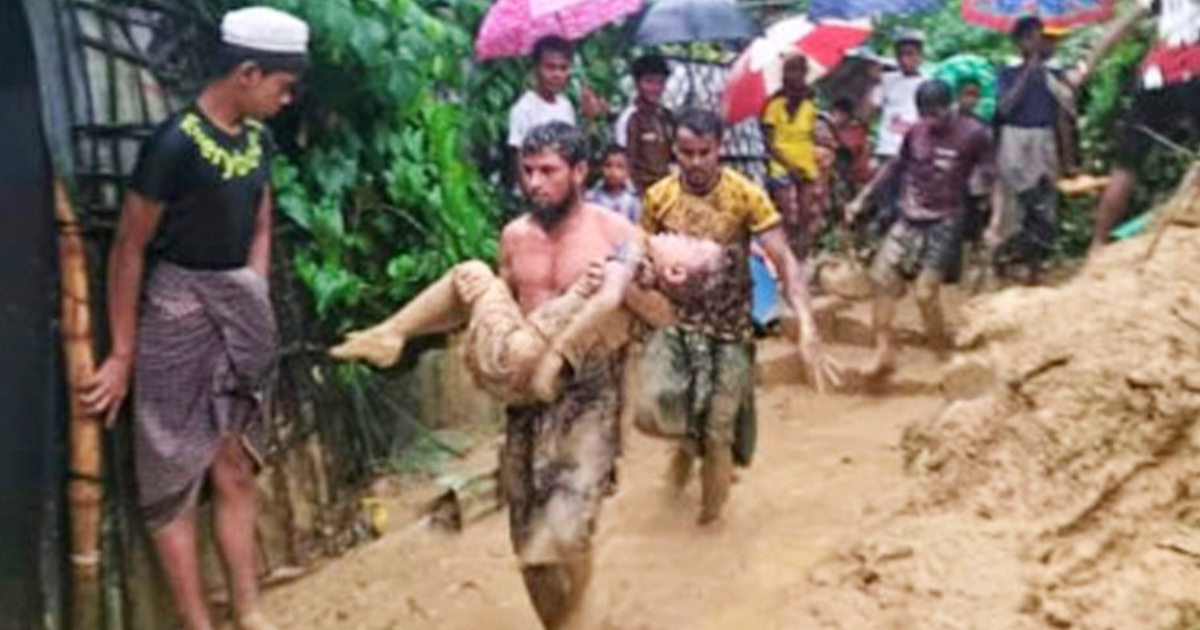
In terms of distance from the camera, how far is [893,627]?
396 centimetres

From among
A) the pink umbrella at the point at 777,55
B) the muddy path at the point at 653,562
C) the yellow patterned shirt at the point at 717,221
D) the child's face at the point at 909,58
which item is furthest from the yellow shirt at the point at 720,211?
the child's face at the point at 909,58

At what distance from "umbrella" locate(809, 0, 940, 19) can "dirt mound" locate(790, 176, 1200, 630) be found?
5.00 m

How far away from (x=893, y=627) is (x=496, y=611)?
1.88 meters

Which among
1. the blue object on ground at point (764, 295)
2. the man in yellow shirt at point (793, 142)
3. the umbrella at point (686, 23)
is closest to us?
the blue object on ground at point (764, 295)

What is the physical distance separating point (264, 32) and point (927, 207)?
15.5 ft

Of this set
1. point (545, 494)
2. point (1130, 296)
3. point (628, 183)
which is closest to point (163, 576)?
point (545, 494)

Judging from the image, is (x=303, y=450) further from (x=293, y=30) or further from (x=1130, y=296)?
(x=1130, y=296)

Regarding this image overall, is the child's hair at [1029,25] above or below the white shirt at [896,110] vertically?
above

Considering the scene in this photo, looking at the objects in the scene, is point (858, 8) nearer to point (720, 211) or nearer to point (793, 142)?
point (793, 142)

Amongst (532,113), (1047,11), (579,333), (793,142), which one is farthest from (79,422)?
(1047,11)

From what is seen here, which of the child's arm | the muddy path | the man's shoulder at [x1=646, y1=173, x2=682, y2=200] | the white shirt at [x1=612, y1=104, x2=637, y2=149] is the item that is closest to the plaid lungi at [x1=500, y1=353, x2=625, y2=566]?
the child's arm

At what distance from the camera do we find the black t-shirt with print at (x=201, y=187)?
4.48 meters

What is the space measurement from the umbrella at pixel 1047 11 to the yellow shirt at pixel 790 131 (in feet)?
4.42

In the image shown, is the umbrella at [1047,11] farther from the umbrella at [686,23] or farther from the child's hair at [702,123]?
the child's hair at [702,123]
